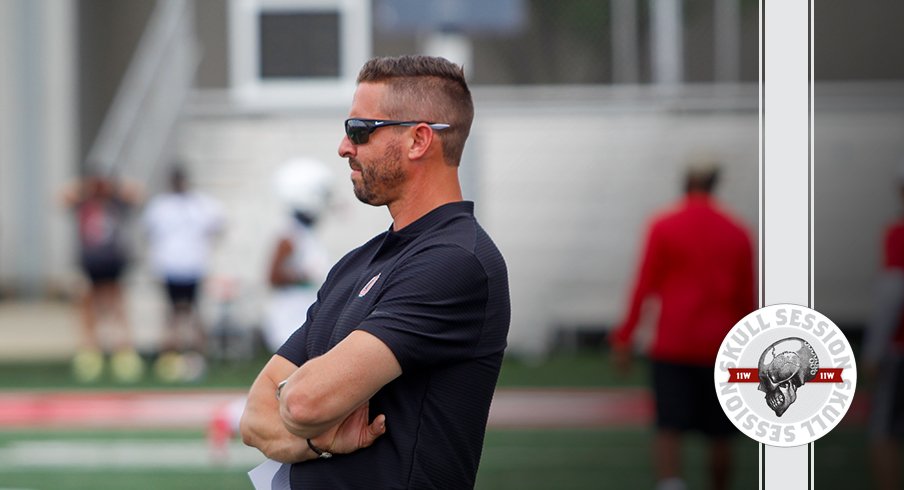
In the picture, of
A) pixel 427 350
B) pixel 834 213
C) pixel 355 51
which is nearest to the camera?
pixel 427 350

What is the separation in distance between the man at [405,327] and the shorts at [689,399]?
4.13 metres

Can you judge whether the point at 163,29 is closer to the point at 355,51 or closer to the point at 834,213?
the point at 355,51

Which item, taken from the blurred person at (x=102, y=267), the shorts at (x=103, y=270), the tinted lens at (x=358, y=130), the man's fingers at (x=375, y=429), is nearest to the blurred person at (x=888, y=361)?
the tinted lens at (x=358, y=130)

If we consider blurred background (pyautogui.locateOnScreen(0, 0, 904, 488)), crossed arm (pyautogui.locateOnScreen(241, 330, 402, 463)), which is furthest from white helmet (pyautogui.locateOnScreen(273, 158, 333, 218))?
crossed arm (pyautogui.locateOnScreen(241, 330, 402, 463))

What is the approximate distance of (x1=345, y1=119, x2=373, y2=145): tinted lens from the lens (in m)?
2.63

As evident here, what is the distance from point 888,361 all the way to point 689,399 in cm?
114

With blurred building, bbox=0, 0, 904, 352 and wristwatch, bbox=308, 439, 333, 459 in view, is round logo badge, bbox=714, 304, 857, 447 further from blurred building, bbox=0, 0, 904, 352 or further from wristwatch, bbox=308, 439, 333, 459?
blurred building, bbox=0, 0, 904, 352

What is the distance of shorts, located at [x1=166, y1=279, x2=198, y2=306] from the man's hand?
33.6 feet

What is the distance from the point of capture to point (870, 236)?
13320 mm

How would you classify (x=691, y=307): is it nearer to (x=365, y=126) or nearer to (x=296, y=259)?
(x=296, y=259)

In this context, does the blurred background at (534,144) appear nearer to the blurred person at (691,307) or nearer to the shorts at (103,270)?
the shorts at (103,270)

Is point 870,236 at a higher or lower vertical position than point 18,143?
lower

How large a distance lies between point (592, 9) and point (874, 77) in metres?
2.98

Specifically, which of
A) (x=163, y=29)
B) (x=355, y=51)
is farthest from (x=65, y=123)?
(x=355, y=51)
